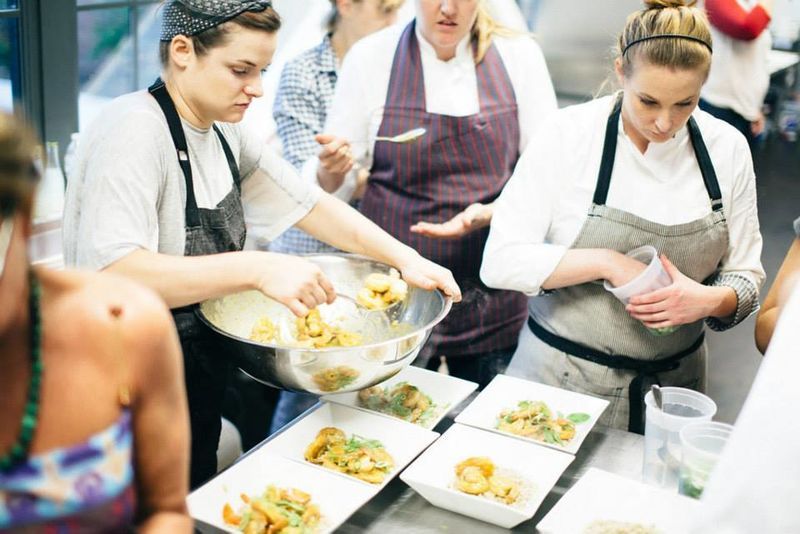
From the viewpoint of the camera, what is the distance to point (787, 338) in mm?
1047

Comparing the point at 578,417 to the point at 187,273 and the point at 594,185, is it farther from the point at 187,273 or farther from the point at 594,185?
the point at 187,273

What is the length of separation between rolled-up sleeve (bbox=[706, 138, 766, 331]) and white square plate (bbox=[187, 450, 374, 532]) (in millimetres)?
1093

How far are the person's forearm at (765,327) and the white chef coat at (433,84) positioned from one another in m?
1.00

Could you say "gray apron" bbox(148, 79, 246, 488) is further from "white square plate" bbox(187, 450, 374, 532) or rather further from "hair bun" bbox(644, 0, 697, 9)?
"hair bun" bbox(644, 0, 697, 9)

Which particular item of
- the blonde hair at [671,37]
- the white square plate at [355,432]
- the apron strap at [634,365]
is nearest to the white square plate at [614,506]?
the white square plate at [355,432]

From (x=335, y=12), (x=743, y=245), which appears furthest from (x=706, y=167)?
(x=335, y=12)

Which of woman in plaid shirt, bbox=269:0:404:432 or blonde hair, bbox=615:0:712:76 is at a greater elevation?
blonde hair, bbox=615:0:712:76

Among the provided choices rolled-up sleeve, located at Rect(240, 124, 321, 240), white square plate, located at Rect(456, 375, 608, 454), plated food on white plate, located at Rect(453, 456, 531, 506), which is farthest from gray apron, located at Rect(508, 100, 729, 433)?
rolled-up sleeve, located at Rect(240, 124, 321, 240)

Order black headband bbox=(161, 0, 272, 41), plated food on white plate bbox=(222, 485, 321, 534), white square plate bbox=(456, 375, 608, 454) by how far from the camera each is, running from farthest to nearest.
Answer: white square plate bbox=(456, 375, 608, 454), black headband bbox=(161, 0, 272, 41), plated food on white plate bbox=(222, 485, 321, 534)

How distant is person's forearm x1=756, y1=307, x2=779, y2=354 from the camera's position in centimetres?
191

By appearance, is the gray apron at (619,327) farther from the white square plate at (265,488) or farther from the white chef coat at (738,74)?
the white chef coat at (738,74)

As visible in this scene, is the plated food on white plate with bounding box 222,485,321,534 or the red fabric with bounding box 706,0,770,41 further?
the red fabric with bounding box 706,0,770,41

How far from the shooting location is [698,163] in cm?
213

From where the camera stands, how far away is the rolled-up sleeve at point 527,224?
214cm
